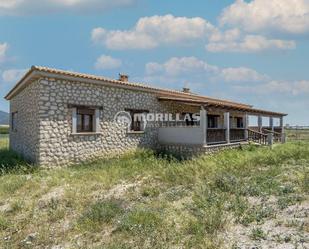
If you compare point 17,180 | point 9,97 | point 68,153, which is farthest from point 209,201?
point 9,97

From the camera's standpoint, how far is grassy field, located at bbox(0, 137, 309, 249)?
6156 mm

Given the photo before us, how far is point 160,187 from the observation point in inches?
382

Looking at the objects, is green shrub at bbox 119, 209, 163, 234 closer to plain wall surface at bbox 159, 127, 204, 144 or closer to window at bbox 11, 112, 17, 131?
plain wall surface at bbox 159, 127, 204, 144

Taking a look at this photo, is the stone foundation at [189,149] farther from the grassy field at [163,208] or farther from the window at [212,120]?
the grassy field at [163,208]

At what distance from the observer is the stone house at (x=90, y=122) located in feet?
45.0

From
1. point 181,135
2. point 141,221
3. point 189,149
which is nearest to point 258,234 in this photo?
point 141,221

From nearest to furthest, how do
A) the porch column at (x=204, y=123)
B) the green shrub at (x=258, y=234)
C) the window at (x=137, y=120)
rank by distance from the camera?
1. the green shrub at (x=258, y=234)
2. the porch column at (x=204, y=123)
3. the window at (x=137, y=120)

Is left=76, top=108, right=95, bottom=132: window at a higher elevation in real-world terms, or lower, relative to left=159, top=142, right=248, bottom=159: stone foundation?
higher

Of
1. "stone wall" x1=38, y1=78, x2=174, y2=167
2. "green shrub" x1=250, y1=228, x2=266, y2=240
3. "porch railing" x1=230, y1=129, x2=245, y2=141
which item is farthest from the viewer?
"porch railing" x1=230, y1=129, x2=245, y2=141

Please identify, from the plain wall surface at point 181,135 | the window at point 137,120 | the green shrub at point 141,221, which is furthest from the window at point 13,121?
the green shrub at point 141,221

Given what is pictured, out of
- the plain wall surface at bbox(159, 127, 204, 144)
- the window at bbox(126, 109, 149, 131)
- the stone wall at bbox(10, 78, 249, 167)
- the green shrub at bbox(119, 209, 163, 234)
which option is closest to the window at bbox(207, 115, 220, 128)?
the plain wall surface at bbox(159, 127, 204, 144)

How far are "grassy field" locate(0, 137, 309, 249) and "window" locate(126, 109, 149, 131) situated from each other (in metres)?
5.87

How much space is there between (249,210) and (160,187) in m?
3.20

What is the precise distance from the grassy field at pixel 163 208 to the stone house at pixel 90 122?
8.43 feet
